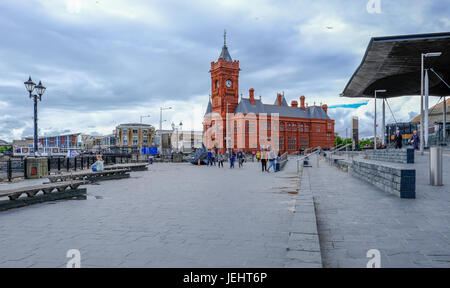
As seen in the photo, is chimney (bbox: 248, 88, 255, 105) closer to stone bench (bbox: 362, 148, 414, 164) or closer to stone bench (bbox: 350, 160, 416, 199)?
stone bench (bbox: 362, 148, 414, 164)

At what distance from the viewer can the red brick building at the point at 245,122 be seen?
220 feet

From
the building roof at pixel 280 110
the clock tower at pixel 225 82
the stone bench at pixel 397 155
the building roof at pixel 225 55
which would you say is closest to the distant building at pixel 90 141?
the clock tower at pixel 225 82

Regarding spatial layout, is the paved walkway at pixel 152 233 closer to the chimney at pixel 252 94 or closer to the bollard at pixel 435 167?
the bollard at pixel 435 167

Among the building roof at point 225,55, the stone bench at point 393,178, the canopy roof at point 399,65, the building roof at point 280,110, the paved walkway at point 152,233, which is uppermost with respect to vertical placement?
the building roof at point 225,55

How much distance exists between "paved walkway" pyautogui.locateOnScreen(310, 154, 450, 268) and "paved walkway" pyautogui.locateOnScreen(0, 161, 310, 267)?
2.45 feet

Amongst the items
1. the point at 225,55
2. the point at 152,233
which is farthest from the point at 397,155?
the point at 225,55

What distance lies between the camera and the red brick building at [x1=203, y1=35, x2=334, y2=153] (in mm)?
67125

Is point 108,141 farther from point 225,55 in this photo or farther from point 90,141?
point 225,55

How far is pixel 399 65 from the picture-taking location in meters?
24.6

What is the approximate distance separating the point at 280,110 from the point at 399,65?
52.4 metres

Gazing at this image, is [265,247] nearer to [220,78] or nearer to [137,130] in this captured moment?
[220,78]

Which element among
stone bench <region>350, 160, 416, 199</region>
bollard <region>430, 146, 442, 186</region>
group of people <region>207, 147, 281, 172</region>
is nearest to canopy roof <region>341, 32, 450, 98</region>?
group of people <region>207, 147, 281, 172</region>

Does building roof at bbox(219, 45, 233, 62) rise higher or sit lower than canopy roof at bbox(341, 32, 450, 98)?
higher
